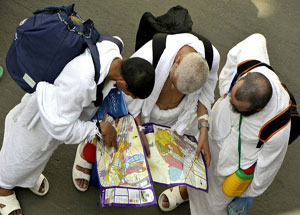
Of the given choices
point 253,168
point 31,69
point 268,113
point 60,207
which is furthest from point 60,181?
point 268,113

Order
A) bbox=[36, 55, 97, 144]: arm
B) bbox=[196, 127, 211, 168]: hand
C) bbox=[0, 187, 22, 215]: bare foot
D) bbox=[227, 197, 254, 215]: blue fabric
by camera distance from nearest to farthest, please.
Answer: bbox=[36, 55, 97, 144]: arm < bbox=[196, 127, 211, 168]: hand < bbox=[227, 197, 254, 215]: blue fabric < bbox=[0, 187, 22, 215]: bare foot

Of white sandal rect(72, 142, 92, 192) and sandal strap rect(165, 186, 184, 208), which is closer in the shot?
white sandal rect(72, 142, 92, 192)

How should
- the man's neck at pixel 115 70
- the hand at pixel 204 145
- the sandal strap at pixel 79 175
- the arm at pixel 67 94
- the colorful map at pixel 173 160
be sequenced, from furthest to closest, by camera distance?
the sandal strap at pixel 79 175, the hand at pixel 204 145, the colorful map at pixel 173 160, the man's neck at pixel 115 70, the arm at pixel 67 94

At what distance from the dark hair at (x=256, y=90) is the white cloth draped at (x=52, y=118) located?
0.80m

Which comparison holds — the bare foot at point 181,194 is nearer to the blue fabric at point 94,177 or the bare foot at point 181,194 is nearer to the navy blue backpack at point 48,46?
the blue fabric at point 94,177

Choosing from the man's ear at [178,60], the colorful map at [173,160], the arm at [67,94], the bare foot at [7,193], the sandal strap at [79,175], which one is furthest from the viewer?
the sandal strap at [79,175]

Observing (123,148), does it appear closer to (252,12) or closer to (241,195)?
(241,195)

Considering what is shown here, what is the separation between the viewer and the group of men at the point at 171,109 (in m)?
2.00

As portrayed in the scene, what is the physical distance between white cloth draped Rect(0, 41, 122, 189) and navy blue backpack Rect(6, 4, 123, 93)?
Result: 5 cm

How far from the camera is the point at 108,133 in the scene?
7.39 feet

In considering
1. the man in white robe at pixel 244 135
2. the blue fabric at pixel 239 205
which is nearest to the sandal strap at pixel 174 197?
the man in white robe at pixel 244 135

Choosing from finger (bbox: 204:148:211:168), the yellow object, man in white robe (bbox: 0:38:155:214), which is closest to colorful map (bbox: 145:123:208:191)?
finger (bbox: 204:148:211:168)

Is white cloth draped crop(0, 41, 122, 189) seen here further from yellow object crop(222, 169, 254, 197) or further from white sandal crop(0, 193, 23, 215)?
yellow object crop(222, 169, 254, 197)

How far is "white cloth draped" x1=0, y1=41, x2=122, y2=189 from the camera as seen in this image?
198cm
